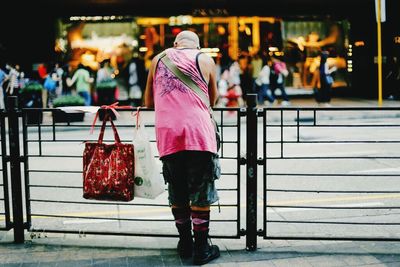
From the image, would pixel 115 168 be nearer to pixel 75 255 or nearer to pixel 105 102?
pixel 75 255

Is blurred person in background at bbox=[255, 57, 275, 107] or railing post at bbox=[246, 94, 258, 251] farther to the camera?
blurred person in background at bbox=[255, 57, 275, 107]

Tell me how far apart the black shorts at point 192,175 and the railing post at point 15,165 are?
1.38 meters

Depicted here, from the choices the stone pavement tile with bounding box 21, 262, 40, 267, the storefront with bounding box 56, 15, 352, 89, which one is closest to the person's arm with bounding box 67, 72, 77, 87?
the storefront with bounding box 56, 15, 352, 89

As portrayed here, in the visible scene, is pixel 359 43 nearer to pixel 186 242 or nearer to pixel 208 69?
pixel 208 69

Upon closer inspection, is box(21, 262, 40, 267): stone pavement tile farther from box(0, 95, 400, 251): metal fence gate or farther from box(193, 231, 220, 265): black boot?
box(193, 231, 220, 265): black boot

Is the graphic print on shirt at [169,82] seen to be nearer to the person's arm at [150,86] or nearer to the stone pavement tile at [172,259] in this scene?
the person's arm at [150,86]

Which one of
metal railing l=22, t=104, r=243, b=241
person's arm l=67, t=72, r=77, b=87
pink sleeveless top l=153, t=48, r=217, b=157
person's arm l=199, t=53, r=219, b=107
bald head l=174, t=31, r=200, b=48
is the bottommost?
metal railing l=22, t=104, r=243, b=241

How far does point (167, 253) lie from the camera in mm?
5254

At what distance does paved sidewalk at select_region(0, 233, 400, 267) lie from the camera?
5012 millimetres

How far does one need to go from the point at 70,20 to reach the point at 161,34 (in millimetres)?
3654

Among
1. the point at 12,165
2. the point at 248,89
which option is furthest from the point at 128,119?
the point at 12,165

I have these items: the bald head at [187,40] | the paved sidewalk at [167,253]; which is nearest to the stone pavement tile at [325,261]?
the paved sidewalk at [167,253]

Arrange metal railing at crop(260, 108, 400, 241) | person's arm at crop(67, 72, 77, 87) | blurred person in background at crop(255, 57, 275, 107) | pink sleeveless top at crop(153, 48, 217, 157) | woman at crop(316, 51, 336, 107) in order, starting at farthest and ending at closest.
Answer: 1. blurred person in background at crop(255, 57, 275, 107)
2. person's arm at crop(67, 72, 77, 87)
3. woman at crop(316, 51, 336, 107)
4. metal railing at crop(260, 108, 400, 241)
5. pink sleeveless top at crop(153, 48, 217, 157)

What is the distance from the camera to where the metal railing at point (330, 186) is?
5.47m
